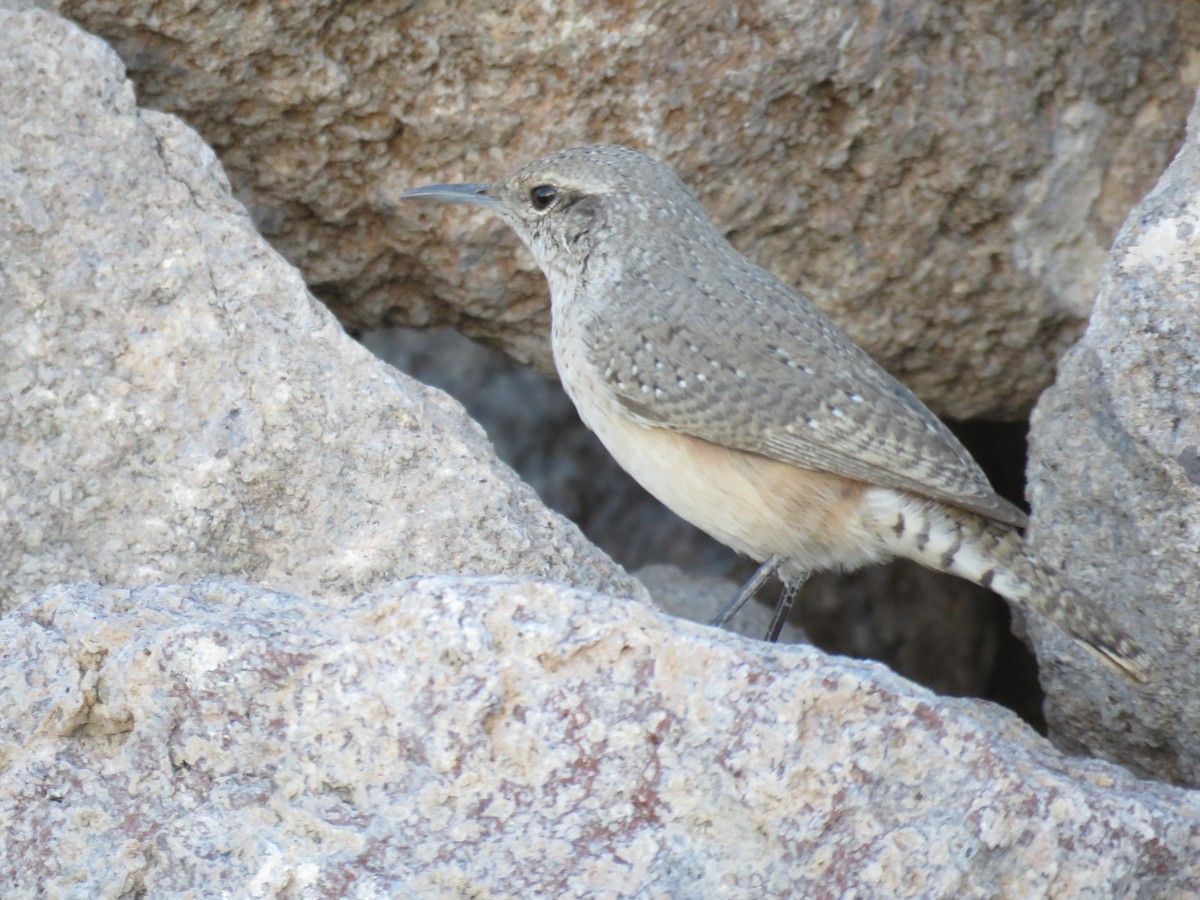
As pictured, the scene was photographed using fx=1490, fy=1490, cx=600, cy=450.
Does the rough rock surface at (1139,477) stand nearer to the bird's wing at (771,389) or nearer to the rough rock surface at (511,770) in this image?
the bird's wing at (771,389)

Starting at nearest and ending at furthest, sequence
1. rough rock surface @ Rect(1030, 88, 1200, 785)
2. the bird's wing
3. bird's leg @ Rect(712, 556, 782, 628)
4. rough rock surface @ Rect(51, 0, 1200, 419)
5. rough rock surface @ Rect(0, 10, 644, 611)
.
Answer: rough rock surface @ Rect(1030, 88, 1200, 785)
rough rock surface @ Rect(0, 10, 644, 611)
the bird's wing
bird's leg @ Rect(712, 556, 782, 628)
rough rock surface @ Rect(51, 0, 1200, 419)

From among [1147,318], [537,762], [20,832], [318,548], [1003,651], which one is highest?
[1147,318]

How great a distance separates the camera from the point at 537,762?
2.96 m

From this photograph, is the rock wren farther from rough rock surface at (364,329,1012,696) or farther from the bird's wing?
rough rock surface at (364,329,1012,696)

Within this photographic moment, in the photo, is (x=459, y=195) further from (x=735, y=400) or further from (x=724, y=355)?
(x=735, y=400)

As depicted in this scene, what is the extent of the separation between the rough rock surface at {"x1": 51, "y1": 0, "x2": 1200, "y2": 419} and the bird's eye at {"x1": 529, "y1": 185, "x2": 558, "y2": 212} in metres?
0.49

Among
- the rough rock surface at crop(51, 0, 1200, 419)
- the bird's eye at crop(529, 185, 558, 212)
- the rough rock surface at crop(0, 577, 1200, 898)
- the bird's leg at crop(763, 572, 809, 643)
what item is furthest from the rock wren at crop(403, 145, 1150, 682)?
A: the rough rock surface at crop(0, 577, 1200, 898)

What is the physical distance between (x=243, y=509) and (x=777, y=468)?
1665mm

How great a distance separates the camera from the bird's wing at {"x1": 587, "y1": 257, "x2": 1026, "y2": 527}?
15.1 feet

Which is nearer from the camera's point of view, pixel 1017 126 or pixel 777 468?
pixel 777 468

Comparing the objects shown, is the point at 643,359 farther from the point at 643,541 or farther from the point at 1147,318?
the point at 643,541

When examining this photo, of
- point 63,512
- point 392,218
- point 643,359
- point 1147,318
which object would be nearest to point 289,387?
point 63,512

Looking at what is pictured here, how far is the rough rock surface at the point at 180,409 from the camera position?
4.16 meters

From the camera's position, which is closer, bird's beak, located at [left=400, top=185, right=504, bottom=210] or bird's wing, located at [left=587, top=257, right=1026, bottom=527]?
bird's wing, located at [left=587, top=257, right=1026, bottom=527]
